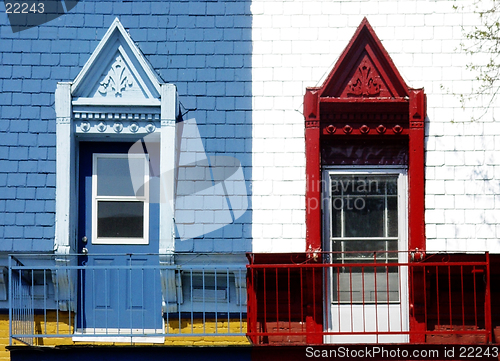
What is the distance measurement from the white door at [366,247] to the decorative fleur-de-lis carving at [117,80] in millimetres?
2790

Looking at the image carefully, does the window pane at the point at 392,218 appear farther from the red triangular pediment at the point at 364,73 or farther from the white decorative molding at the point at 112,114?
the white decorative molding at the point at 112,114

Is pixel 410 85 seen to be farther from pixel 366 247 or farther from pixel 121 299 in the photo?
pixel 121 299

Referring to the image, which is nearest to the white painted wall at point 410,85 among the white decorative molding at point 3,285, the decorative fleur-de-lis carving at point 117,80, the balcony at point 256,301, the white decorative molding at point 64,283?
the balcony at point 256,301

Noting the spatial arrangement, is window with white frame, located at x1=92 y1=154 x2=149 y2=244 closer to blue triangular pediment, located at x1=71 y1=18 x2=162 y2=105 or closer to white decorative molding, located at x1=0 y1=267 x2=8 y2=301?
blue triangular pediment, located at x1=71 y1=18 x2=162 y2=105

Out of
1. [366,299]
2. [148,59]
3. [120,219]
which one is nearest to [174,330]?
[120,219]

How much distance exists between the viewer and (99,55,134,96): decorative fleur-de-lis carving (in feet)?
26.9

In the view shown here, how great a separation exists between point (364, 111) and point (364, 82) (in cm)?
37

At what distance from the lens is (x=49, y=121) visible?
26.9ft

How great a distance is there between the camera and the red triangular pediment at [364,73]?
816 cm

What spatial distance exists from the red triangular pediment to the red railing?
204 cm

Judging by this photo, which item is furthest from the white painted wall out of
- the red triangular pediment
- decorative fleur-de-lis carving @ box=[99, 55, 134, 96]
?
decorative fleur-de-lis carving @ box=[99, 55, 134, 96]

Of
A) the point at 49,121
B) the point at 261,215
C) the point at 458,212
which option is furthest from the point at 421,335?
the point at 49,121

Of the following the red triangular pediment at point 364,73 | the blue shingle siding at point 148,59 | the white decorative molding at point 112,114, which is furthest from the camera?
the red triangular pediment at point 364,73

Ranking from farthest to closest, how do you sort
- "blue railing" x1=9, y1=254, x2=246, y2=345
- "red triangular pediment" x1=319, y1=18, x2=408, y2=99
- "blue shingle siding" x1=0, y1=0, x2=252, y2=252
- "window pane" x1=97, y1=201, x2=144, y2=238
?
A: 1. "window pane" x1=97, y1=201, x2=144, y2=238
2. "red triangular pediment" x1=319, y1=18, x2=408, y2=99
3. "blue shingle siding" x1=0, y1=0, x2=252, y2=252
4. "blue railing" x1=9, y1=254, x2=246, y2=345
